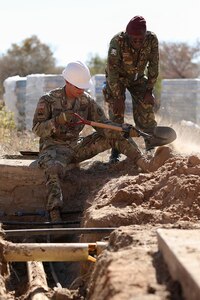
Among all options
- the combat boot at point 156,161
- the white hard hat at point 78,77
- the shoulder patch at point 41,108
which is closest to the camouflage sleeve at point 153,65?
the white hard hat at point 78,77

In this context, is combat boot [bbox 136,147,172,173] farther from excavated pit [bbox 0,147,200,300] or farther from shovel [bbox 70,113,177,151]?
shovel [bbox 70,113,177,151]

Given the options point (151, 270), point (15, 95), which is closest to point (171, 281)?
point (151, 270)

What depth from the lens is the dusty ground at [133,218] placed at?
349cm

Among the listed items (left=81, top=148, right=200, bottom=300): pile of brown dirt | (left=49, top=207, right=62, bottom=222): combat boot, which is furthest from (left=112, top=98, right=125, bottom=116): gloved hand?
(left=49, top=207, right=62, bottom=222): combat boot

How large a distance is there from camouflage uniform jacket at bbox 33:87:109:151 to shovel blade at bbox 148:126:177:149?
743mm

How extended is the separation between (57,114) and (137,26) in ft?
5.14

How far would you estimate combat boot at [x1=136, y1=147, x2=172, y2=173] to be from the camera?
720 cm

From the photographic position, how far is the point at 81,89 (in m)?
7.58

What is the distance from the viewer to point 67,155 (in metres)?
7.72

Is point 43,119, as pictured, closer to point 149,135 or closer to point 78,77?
point 78,77

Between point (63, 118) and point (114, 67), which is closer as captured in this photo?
point (63, 118)

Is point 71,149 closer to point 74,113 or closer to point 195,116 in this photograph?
point 74,113

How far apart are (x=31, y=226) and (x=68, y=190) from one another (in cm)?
87

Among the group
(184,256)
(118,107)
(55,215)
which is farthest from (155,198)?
(118,107)
